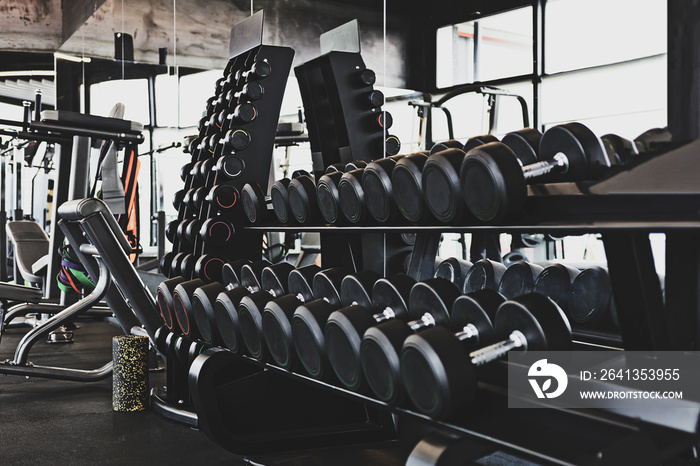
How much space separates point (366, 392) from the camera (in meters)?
1.64

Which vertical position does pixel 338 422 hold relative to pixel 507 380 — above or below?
below

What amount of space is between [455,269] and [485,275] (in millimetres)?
210

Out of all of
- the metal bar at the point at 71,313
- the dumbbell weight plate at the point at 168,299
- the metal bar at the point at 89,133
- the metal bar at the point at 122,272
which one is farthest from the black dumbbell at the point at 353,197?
the metal bar at the point at 89,133

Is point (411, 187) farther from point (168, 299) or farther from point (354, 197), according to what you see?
point (168, 299)

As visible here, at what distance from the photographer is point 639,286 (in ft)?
4.89

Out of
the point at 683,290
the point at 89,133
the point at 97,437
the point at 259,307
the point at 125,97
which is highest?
the point at 125,97

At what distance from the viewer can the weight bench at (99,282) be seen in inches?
130

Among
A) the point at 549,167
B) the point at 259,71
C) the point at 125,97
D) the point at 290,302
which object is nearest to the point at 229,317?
the point at 290,302

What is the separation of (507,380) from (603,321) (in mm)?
610

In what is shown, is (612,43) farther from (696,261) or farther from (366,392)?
(366,392)

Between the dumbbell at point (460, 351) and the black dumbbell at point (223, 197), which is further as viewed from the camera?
the black dumbbell at point (223, 197)

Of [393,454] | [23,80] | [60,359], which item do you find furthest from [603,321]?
[23,80]

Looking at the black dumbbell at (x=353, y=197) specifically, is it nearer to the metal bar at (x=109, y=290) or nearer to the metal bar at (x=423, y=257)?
the metal bar at (x=423, y=257)

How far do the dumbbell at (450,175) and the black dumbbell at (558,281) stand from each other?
1.64 ft
